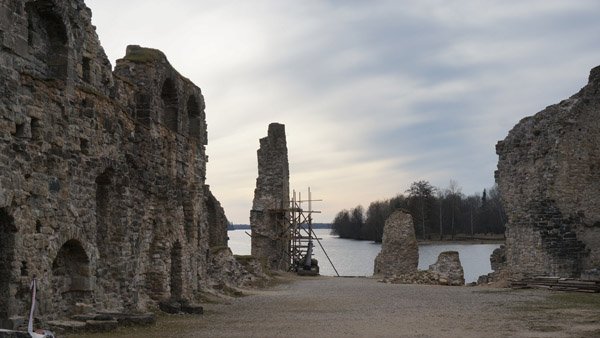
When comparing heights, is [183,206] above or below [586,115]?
below

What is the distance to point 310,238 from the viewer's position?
127 feet

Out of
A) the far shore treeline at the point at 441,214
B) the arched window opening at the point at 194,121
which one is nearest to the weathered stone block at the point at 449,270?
the arched window opening at the point at 194,121

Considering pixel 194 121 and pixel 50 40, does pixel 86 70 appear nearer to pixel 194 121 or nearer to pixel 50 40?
pixel 50 40

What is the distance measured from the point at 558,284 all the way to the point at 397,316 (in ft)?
25.4

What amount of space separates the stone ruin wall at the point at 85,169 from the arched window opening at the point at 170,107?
3 cm

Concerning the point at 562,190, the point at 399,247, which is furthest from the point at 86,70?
the point at 399,247

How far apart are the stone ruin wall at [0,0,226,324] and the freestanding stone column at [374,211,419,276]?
15.6 m

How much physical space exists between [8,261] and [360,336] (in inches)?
218

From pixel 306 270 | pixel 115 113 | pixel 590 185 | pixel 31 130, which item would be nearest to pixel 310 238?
pixel 306 270

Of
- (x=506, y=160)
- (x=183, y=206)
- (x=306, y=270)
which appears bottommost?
(x=306, y=270)

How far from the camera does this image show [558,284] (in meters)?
20.3

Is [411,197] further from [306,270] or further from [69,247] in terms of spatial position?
[69,247]

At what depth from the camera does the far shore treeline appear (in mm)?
76000

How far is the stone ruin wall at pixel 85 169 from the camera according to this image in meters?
10.6
